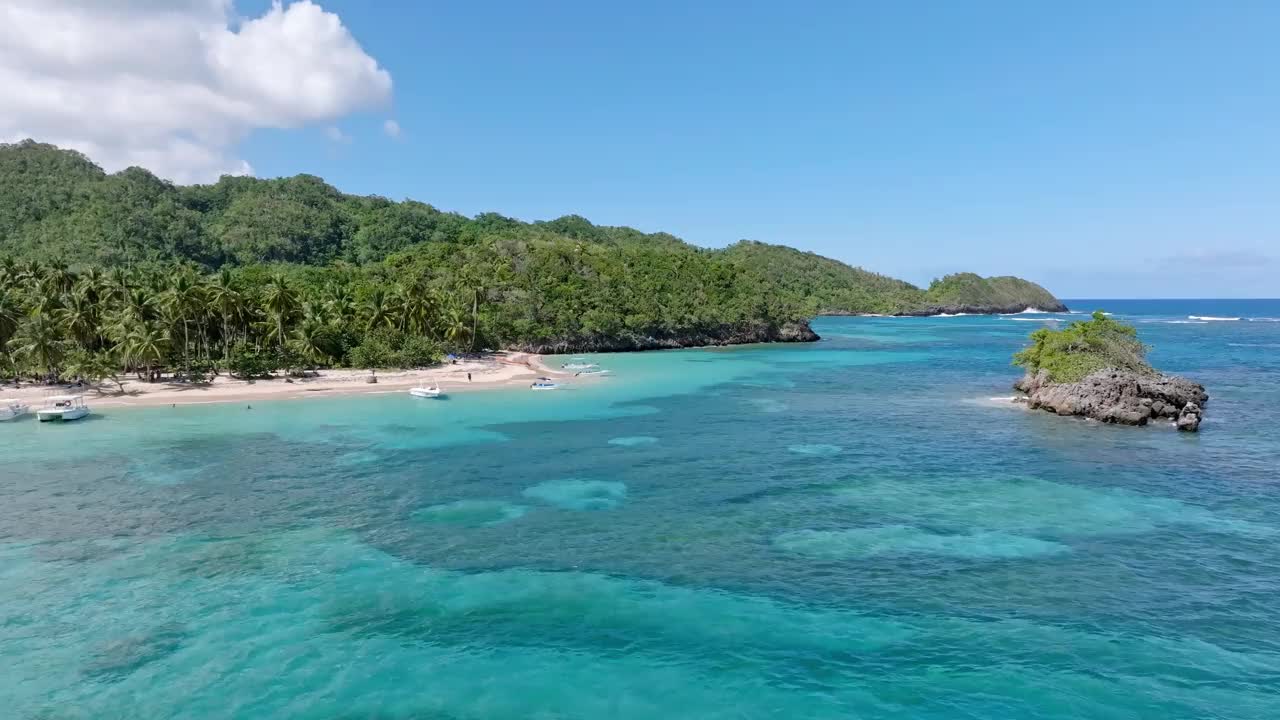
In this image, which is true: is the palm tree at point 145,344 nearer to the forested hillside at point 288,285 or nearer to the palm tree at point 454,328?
the forested hillside at point 288,285

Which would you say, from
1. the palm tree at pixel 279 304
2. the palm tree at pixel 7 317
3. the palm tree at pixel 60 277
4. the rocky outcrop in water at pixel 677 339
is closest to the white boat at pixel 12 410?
the palm tree at pixel 7 317

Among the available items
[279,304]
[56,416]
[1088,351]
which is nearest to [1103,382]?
[1088,351]

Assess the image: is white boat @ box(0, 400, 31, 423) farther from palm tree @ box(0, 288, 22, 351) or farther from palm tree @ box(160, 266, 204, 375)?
palm tree @ box(160, 266, 204, 375)

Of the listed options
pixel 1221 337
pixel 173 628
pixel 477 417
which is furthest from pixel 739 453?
pixel 1221 337

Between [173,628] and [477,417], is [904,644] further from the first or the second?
[477,417]

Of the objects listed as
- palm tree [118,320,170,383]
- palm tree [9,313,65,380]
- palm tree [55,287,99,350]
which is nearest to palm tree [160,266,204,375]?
palm tree [118,320,170,383]
